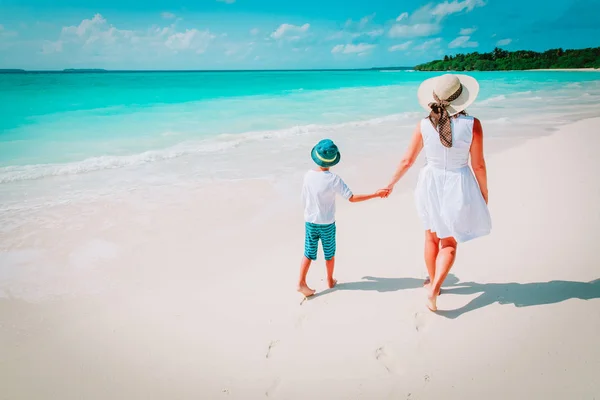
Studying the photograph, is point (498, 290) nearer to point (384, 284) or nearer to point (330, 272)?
point (384, 284)

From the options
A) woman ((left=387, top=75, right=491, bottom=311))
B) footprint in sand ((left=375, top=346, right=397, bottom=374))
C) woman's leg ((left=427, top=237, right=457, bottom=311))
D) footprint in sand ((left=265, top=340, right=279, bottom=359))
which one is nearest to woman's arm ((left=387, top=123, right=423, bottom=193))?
woman ((left=387, top=75, right=491, bottom=311))

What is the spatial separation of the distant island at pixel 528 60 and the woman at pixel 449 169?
328ft

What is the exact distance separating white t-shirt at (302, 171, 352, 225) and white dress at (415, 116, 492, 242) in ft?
2.14

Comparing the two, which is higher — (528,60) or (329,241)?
(528,60)

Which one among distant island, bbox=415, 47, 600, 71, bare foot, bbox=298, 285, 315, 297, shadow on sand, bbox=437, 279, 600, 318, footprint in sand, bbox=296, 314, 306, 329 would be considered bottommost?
shadow on sand, bbox=437, 279, 600, 318

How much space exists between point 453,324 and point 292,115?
1546cm

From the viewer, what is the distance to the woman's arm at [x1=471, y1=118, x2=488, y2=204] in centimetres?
258

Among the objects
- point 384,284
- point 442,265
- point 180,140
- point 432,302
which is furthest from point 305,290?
point 180,140

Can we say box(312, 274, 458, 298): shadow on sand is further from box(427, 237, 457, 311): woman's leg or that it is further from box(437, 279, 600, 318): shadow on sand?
box(427, 237, 457, 311): woman's leg

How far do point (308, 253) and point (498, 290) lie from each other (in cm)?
174

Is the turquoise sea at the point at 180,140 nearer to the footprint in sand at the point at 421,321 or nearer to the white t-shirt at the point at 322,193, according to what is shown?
the white t-shirt at the point at 322,193

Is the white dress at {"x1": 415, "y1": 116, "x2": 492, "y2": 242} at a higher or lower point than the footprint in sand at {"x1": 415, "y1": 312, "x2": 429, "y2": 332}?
higher

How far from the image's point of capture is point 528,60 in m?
92.3

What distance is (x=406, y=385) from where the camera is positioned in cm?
229
